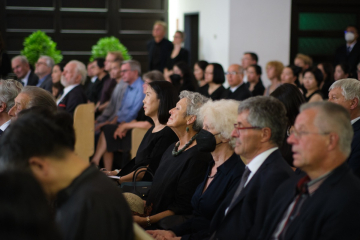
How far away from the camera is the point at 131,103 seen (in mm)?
6586

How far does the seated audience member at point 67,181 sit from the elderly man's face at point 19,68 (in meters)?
6.88

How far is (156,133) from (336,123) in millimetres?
2127

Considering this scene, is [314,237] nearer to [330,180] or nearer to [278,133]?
[330,180]

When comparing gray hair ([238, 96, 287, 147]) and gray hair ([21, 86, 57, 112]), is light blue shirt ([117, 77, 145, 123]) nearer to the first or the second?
gray hair ([21, 86, 57, 112])

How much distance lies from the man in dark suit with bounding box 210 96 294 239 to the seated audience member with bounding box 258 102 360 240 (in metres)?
0.16

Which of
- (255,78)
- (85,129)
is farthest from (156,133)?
(255,78)

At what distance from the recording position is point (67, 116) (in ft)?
7.04

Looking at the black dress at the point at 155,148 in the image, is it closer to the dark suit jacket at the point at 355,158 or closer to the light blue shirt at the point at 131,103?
the dark suit jacket at the point at 355,158

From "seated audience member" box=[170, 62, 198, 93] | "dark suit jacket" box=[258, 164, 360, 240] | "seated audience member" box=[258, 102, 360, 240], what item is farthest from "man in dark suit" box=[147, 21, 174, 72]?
"dark suit jacket" box=[258, 164, 360, 240]

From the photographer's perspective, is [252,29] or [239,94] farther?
[252,29]

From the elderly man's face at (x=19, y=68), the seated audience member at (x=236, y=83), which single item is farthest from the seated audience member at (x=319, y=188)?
the elderly man's face at (x=19, y=68)

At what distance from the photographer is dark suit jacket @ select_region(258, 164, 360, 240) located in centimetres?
179

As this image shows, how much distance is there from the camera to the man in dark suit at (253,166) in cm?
222

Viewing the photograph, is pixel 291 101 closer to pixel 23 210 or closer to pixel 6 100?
pixel 6 100
